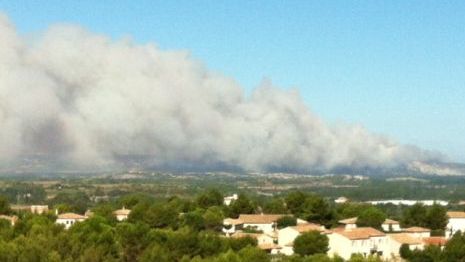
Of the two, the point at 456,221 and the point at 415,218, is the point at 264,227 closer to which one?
the point at 415,218

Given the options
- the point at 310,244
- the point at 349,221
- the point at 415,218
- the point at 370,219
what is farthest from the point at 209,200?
the point at 310,244

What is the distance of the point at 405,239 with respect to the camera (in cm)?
4356

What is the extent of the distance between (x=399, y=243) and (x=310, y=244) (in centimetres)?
784

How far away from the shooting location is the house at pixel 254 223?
50.1 meters

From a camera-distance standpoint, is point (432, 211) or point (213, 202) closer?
point (432, 211)

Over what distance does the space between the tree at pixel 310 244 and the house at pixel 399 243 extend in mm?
6039

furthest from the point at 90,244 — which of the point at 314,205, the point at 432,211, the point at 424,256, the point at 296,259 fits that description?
the point at 432,211

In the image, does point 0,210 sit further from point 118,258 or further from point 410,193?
point 410,193

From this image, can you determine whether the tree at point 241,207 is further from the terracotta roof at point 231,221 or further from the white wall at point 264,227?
the white wall at point 264,227

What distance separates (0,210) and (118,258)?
23.4 m

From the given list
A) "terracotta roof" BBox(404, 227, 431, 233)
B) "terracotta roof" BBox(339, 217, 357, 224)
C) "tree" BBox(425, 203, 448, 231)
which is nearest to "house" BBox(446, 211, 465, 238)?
"tree" BBox(425, 203, 448, 231)

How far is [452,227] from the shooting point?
190ft

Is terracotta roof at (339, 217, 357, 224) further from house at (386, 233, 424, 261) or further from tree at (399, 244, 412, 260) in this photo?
tree at (399, 244, 412, 260)

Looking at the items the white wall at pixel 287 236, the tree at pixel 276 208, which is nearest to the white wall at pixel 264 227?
the tree at pixel 276 208
